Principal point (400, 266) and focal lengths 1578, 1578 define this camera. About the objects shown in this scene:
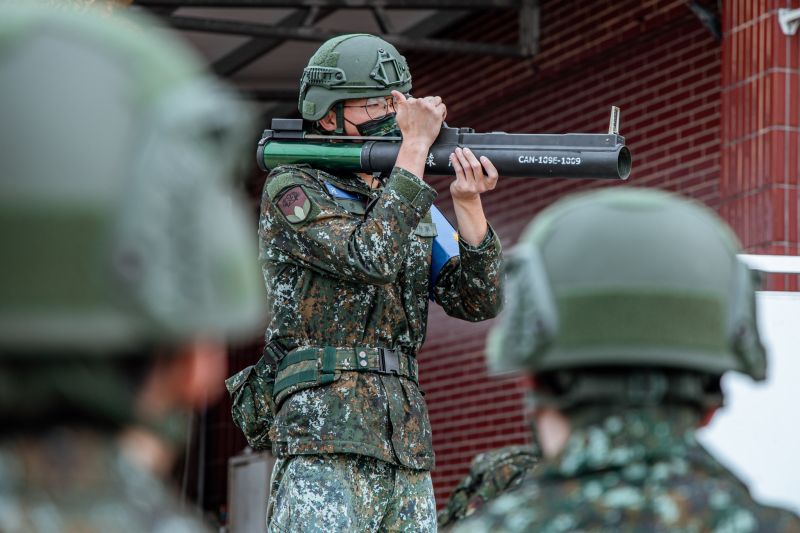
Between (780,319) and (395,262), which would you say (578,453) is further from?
(780,319)

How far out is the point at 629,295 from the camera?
6.19 feet

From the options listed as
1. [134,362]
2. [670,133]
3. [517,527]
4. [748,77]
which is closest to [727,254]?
[517,527]

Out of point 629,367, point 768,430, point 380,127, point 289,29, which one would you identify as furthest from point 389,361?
point 289,29

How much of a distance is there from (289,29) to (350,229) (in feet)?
19.2

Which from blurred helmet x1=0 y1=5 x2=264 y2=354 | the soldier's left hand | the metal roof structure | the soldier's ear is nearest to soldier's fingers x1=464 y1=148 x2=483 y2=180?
the soldier's left hand

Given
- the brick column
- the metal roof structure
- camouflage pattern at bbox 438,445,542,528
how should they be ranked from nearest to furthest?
1. camouflage pattern at bbox 438,445,542,528
2. the brick column
3. the metal roof structure

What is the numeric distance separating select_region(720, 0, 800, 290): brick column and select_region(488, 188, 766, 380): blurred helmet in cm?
565

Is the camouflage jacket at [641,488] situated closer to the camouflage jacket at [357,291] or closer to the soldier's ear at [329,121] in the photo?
the camouflage jacket at [357,291]

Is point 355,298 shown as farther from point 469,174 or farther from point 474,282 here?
point 469,174

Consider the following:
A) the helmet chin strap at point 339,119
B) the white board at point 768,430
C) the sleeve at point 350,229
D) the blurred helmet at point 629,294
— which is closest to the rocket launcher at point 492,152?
the helmet chin strap at point 339,119

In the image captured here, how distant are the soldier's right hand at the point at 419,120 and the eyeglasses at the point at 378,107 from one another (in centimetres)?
20

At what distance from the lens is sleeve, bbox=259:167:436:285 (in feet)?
13.9

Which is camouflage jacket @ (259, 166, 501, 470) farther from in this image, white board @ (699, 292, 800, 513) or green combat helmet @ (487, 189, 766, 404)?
green combat helmet @ (487, 189, 766, 404)

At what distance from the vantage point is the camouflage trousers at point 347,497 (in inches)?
168
